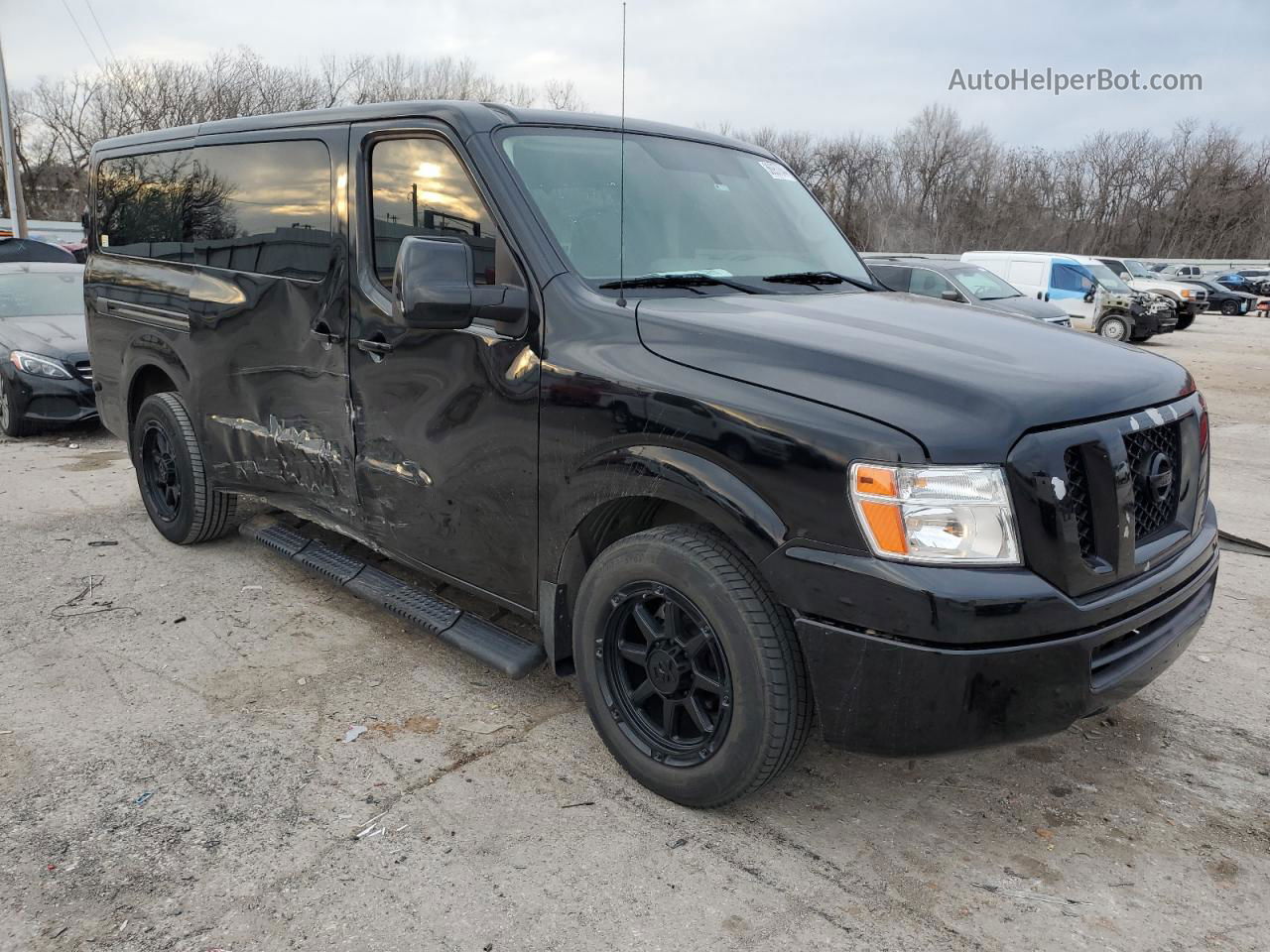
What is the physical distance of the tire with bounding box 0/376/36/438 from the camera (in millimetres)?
8398

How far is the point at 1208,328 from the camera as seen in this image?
1041 inches

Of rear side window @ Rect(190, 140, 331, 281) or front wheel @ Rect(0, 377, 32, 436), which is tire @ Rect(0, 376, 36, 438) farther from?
rear side window @ Rect(190, 140, 331, 281)

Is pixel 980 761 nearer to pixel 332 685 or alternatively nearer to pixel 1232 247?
pixel 332 685

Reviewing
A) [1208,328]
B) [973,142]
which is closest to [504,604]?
[1208,328]

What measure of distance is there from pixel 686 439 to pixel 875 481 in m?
0.55

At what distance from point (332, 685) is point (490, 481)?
3.79ft

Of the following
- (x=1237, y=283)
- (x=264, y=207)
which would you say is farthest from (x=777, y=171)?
(x=1237, y=283)

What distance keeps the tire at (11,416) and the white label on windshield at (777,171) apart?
285 inches

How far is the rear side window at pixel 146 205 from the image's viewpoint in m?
4.79

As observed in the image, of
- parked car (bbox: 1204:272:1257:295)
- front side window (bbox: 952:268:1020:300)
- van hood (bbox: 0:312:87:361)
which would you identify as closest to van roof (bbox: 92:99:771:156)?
van hood (bbox: 0:312:87:361)

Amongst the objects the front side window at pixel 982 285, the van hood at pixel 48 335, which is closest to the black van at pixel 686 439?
the van hood at pixel 48 335

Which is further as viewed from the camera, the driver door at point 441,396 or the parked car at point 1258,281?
the parked car at point 1258,281

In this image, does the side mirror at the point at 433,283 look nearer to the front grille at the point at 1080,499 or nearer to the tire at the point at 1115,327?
the front grille at the point at 1080,499

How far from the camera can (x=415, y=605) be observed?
3.79 m
